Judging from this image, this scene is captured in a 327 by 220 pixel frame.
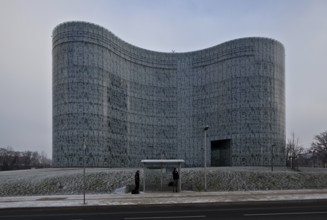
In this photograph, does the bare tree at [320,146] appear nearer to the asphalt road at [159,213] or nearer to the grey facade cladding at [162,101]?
the grey facade cladding at [162,101]

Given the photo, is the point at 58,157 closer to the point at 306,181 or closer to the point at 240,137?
the point at 240,137

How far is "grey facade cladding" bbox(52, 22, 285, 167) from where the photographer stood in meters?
72.1

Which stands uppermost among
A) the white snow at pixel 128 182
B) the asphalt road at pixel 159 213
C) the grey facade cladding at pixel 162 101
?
the grey facade cladding at pixel 162 101

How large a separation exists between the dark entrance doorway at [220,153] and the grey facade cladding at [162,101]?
26cm

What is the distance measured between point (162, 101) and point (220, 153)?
20470 mm

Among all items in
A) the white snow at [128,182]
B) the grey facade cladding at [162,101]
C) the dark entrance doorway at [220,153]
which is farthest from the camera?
the dark entrance doorway at [220,153]

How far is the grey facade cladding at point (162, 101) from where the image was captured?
72.1 m

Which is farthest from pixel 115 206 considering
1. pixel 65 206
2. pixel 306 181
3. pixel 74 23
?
pixel 74 23

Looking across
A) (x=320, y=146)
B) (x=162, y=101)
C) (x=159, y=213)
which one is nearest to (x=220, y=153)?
(x=162, y=101)

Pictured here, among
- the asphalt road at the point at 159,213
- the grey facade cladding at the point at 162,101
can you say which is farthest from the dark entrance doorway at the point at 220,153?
the asphalt road at the point at 159,213

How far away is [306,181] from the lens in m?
39.3

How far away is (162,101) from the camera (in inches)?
3627

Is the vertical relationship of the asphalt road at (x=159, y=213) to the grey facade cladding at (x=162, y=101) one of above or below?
below

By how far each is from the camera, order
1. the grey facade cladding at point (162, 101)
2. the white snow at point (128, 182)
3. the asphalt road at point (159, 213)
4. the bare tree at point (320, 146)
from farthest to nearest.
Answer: the bare tree at point (320, 146) < the grey facade cladding at point (162, 101) < the white snow at point (128, 182) < the asphalt road at point (159, 213)
